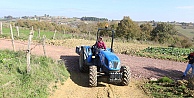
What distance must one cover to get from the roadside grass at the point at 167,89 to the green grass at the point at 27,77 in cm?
374

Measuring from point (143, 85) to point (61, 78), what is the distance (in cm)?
374

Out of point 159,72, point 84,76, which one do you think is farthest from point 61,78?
point 159,72

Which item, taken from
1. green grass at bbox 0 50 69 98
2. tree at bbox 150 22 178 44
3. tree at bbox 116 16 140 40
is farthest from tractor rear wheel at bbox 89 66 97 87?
tree at bbox 150 22 178 44

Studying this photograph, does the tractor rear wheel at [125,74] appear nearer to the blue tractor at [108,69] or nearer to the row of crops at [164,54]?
the blue tractor at [108,69]

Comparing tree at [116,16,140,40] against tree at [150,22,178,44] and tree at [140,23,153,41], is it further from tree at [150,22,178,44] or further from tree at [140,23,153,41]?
tree at [150,22,178,44]

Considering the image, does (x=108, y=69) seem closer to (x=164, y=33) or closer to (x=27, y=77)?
(x=27, y=77)

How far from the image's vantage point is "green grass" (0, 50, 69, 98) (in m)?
7.24

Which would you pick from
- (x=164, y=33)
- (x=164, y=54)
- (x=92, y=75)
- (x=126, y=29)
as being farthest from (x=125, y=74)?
(x=164, y=33)

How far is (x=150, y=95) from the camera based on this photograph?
9.45m

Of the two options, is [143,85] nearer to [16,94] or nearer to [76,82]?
[76,82]

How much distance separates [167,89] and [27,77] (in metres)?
5.72

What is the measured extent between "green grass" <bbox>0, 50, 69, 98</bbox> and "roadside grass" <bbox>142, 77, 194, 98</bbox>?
3743 mm

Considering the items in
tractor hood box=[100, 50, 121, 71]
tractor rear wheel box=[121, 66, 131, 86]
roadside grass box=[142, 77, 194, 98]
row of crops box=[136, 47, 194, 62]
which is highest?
tractor hood box=[100, 50, 121, 71]

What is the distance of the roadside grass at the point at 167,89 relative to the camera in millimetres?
9291
